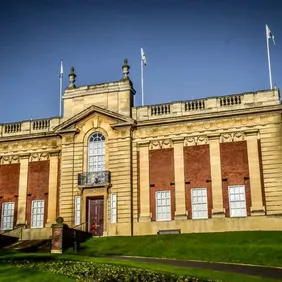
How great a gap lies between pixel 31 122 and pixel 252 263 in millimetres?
23534

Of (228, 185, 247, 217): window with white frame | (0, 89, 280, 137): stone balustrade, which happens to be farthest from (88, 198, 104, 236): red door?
(228, 185, 247, 217): window with white frame

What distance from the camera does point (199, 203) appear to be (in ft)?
106

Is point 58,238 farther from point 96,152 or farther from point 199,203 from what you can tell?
point 199,203

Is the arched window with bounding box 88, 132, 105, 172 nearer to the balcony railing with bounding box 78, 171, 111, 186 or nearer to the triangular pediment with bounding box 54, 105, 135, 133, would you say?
the balcony railing with bounding box 78, 171, 111, 186

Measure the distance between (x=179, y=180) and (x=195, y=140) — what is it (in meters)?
3.01

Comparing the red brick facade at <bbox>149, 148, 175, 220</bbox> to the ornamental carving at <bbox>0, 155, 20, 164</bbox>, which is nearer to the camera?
the red brick facade at <bbox>149, 148, 175, 220</bbox>

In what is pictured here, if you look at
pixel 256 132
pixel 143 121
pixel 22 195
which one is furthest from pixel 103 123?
pixel 256 132

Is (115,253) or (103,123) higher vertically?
(103,123)

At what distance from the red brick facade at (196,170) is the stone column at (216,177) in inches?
11.6

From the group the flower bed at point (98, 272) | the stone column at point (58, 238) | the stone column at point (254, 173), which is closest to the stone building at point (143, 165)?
the stone column at point (254, 173)

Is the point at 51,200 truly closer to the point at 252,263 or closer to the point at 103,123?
the point at 103,123

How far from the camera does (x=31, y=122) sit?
126 feet

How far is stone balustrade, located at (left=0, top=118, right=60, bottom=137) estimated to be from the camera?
124 feet

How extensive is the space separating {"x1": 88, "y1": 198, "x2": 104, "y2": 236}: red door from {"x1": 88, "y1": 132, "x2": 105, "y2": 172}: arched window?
239cm
